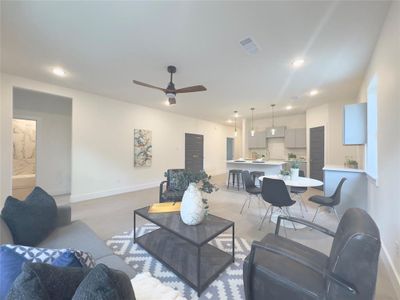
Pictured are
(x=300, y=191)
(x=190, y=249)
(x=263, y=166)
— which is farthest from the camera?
(x=263, y=166)

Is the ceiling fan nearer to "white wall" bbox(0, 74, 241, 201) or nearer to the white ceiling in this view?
the white ceiling

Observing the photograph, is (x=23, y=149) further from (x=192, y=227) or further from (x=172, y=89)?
(x=192, y=227)

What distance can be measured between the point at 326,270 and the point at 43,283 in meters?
1.36

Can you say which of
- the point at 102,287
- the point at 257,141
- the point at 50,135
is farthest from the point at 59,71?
the point at 257,141

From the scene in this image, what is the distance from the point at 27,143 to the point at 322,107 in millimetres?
9691

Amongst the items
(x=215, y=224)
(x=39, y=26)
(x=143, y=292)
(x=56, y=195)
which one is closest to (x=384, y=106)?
(x=215, y=224)

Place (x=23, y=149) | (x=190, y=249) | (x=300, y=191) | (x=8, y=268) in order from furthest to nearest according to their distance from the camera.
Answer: (x=23, y=149)
(x=300, y=191)
(x=190, y=249)
(x=8, y=268)

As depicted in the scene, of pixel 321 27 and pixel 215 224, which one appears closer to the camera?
pixel 215 224

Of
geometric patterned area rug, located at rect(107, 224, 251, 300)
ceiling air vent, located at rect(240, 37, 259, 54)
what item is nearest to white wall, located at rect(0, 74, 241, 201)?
geometric patterned area rug, located at rect(107, 224, 251, 300)

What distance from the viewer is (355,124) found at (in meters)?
3.09

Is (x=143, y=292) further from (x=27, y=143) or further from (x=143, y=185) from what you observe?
(x=27, y=143)

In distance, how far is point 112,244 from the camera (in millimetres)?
2355

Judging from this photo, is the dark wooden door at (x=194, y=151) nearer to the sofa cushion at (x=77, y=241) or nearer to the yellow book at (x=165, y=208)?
the yellow book at (x=165, y=208)

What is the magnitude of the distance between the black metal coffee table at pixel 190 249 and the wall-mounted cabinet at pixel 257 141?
6045 millimetres
